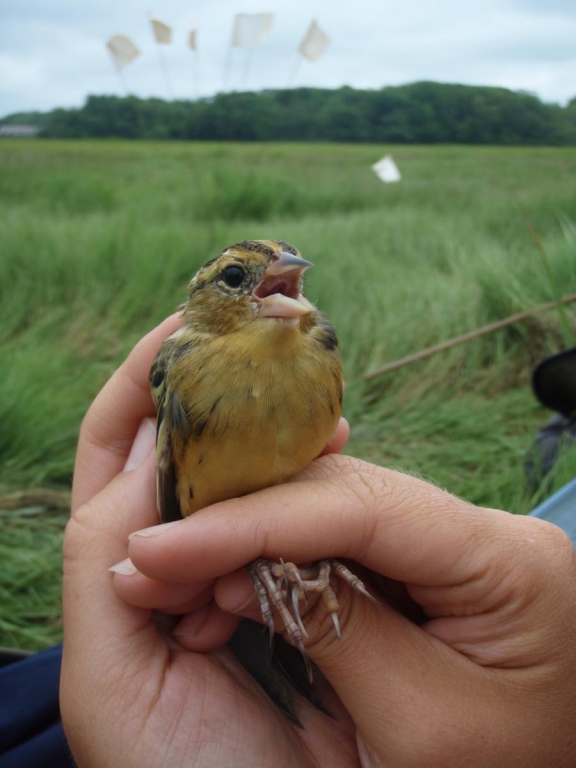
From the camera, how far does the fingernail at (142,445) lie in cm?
190

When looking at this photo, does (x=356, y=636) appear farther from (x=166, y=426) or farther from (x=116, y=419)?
(x=116, y=419)

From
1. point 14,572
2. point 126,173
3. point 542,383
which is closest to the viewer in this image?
point 14,572

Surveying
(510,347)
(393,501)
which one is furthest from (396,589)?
(510,347)

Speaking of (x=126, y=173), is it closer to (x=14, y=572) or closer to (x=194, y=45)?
(x=194, y=45)

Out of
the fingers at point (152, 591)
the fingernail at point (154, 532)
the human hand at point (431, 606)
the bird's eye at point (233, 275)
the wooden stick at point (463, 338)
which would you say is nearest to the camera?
the human hand at point (431, 606)

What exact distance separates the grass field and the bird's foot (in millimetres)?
1476

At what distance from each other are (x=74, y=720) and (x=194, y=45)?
10.1 ft

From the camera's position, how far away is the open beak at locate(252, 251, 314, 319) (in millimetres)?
1531

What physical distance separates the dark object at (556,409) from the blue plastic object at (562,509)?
60 cm

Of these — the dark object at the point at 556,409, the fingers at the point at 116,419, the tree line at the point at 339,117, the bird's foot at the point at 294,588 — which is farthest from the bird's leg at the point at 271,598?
the tree line at the point at 339,117

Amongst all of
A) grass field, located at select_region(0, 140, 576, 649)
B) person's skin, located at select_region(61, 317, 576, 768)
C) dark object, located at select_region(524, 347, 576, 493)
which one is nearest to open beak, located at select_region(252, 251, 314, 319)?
person's skin, located at select_region(61, 317, 576, 768)

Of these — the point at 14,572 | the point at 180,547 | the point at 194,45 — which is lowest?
the point at 14,572

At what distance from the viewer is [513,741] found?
52.4 inches

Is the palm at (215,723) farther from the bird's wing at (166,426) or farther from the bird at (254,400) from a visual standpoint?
the bird's wing at (166,426)
